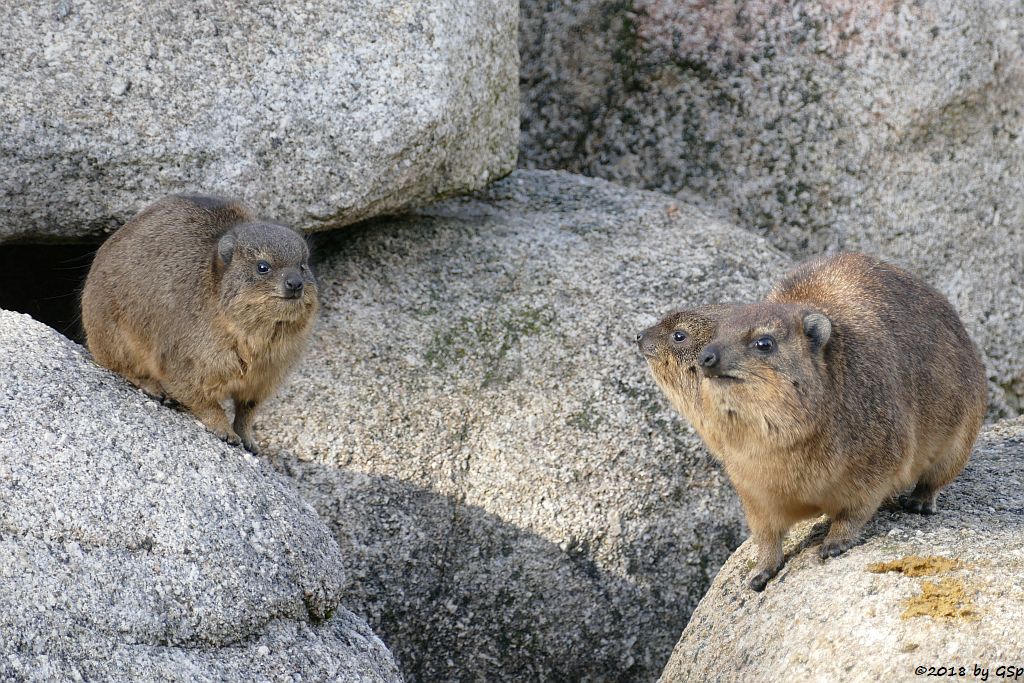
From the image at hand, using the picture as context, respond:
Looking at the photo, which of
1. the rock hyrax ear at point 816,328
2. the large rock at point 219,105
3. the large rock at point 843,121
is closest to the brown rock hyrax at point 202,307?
the large rock at point 219,105

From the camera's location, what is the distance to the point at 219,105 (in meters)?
7.36

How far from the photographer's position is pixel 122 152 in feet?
24.1

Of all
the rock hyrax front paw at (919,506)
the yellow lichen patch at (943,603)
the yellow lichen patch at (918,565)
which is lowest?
the rock hyrax front paw at (919,506)

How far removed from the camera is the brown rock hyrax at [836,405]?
576 centimetres

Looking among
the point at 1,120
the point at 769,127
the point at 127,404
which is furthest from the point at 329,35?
the point at 769,127

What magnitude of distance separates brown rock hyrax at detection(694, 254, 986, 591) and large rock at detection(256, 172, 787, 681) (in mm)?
1276

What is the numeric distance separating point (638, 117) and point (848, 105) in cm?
148

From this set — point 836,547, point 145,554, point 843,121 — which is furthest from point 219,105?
point 843,121

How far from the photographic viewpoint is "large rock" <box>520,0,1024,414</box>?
364 inches

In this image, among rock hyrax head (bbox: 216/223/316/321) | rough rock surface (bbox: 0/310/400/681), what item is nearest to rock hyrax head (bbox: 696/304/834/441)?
rough rock surface (bbox: 0/310/400/681)

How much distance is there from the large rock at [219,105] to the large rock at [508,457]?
0.85 metres

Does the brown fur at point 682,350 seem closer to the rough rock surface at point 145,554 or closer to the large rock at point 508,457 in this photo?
the large rock at point 508,457

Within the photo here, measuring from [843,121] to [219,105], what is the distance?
14.5ft

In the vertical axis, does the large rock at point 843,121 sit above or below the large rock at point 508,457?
above
